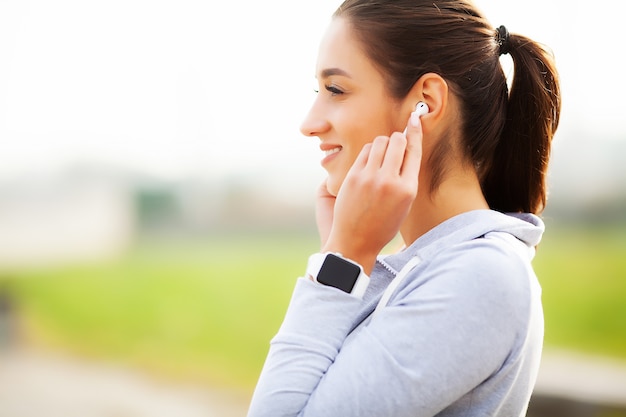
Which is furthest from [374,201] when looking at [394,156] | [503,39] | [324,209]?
[503,39]

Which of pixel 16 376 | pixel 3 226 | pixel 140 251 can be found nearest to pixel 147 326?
pixel 140 251

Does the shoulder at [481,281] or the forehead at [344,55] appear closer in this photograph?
the shoulder at [481,281]

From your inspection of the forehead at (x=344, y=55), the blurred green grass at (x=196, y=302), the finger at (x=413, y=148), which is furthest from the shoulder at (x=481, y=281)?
the blurred green grass at (x=196, y=302)

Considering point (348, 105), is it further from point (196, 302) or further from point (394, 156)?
point (196, 302)

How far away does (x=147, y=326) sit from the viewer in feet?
16.4

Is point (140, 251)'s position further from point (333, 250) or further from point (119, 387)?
point (333, 250)

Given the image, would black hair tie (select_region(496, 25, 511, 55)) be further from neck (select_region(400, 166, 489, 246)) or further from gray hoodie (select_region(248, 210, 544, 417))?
gray hoodie (select_region(248, 210, 544, 417))

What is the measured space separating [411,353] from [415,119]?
38 centimetres

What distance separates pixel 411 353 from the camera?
0.82m

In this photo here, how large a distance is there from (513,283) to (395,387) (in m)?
0.20

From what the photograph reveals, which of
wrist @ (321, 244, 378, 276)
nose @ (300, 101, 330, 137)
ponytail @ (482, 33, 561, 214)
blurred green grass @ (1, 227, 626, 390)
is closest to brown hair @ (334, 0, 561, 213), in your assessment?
ponytail @ (482, 33, 561, 214)

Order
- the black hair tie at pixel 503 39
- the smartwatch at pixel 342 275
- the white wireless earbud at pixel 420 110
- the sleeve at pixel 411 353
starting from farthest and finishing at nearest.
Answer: the black hair tie at pixel 503 39
the white wireless earbud at pixel 420 110
the smartwatch at pixel 342 275
the sleeve at pixel 411 353

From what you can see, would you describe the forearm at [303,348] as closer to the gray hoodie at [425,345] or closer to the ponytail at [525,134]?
the gray hoodie at [425,345]

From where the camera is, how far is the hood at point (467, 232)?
957 millimetres
